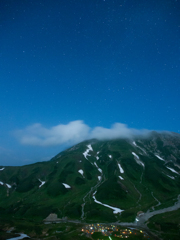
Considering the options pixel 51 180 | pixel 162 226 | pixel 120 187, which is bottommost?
pixel 162 226

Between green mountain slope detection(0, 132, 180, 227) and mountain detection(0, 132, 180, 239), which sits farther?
green mountain slope detection(0, 132, 180, 227)

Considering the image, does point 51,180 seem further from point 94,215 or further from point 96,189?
point 94,215

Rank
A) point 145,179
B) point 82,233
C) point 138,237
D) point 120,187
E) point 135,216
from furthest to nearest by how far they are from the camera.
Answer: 1. point 145,179
2. point 120,187
3. point 135,216
4. point 82,233
5. point 138,237

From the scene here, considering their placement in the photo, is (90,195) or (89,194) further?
(89,194)

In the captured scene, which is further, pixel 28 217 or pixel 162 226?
pixel 28 217

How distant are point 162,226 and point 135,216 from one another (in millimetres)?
24502

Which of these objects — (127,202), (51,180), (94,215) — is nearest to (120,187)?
(127,202)

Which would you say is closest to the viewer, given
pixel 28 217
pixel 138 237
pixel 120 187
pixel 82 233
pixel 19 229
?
pixel 138 237

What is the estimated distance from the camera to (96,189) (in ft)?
535

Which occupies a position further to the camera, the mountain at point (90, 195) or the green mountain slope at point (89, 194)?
the green mountain slope at point (89, 194)

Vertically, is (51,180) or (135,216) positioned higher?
(51,180)

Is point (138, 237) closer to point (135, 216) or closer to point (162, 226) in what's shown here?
point (162, 226)

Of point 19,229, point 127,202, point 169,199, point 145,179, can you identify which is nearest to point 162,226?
point 127,202

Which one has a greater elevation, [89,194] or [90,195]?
[89,194]
